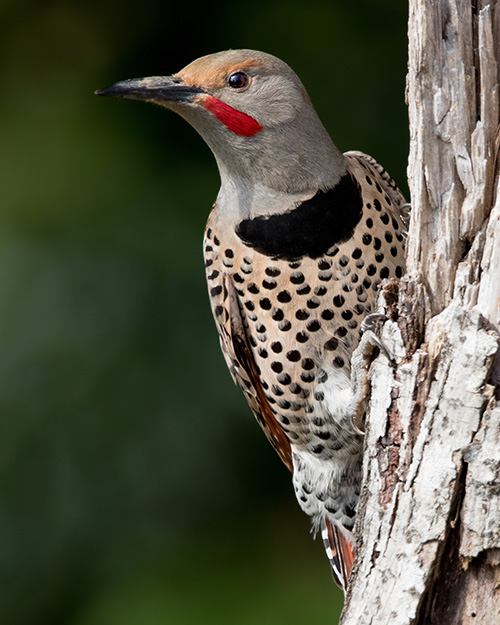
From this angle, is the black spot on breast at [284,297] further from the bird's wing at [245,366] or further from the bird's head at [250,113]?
the bird's head at [250,113]

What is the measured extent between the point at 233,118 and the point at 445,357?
772 mm

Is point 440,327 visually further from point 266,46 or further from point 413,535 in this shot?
point 266,46

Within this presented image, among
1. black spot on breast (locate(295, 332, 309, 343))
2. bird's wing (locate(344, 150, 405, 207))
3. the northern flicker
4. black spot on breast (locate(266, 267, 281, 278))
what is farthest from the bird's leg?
bird's wing (locate(344, 150, 405, 207))

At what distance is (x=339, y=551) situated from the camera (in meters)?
2.49

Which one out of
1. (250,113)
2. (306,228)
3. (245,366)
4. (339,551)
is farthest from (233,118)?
(339,551)

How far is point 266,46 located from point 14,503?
1926 millimetres

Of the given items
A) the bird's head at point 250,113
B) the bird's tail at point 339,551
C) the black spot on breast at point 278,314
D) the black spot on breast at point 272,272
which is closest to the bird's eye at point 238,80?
the bird's head at point 250,113

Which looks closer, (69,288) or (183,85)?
(183,85)

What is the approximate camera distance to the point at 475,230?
60.5 inches

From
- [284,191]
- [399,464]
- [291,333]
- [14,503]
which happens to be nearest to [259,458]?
[14,503]

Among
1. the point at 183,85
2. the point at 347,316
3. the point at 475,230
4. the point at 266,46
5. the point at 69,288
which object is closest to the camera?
the point at 475,230

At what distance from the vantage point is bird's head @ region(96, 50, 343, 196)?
1886 millimetres

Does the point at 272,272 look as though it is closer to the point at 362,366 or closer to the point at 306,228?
the point at 306,228

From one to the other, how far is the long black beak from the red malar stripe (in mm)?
43
